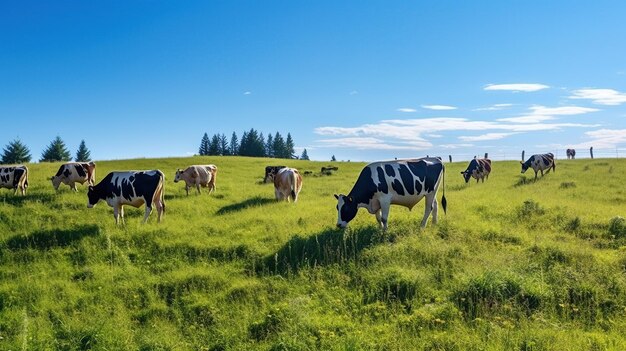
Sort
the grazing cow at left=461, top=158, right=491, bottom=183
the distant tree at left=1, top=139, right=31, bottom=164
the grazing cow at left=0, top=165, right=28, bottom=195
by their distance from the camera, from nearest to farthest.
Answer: the grazing cow at left=0, top=165, right=28, bottom=195, the grazing cow at left=461, top=158, right=491, bottom=183, the distant tree at left=1, top=139, right=31, bottom=164

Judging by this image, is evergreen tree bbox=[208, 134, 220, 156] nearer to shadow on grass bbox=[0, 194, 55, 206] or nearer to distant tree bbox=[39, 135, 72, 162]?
distant tree bbox=[39, 135, 72, 162]

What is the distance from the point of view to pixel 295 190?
20.3m

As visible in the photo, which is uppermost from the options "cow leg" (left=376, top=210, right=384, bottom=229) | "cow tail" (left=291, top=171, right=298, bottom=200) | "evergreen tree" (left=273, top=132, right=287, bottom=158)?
"evergreen tree" (left=273, top=132, right=287, bottom=158)

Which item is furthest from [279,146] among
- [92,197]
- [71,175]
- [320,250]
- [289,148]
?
[320,250]

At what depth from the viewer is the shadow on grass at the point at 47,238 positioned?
12438 millimetres

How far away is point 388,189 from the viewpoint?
13047 millimetres

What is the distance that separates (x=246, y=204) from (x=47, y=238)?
820 cm

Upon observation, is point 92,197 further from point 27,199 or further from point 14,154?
point 14,154

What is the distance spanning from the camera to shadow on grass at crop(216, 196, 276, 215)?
17828 millimetres

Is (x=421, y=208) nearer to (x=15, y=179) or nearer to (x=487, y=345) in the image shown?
(x=487, y=345)

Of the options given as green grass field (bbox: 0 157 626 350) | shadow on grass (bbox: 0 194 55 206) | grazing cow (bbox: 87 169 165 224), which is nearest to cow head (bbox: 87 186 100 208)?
grazing cow (bbox: 87 169 165 224)

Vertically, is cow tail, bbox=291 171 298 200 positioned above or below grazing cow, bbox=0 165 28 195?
below

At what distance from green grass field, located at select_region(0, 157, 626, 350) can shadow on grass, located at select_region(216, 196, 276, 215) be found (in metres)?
2.32

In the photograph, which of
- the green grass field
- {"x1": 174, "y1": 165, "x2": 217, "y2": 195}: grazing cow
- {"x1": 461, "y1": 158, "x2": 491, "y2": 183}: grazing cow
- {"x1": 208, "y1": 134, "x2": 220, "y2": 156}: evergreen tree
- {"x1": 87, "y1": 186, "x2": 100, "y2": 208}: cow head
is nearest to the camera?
the green grass field
